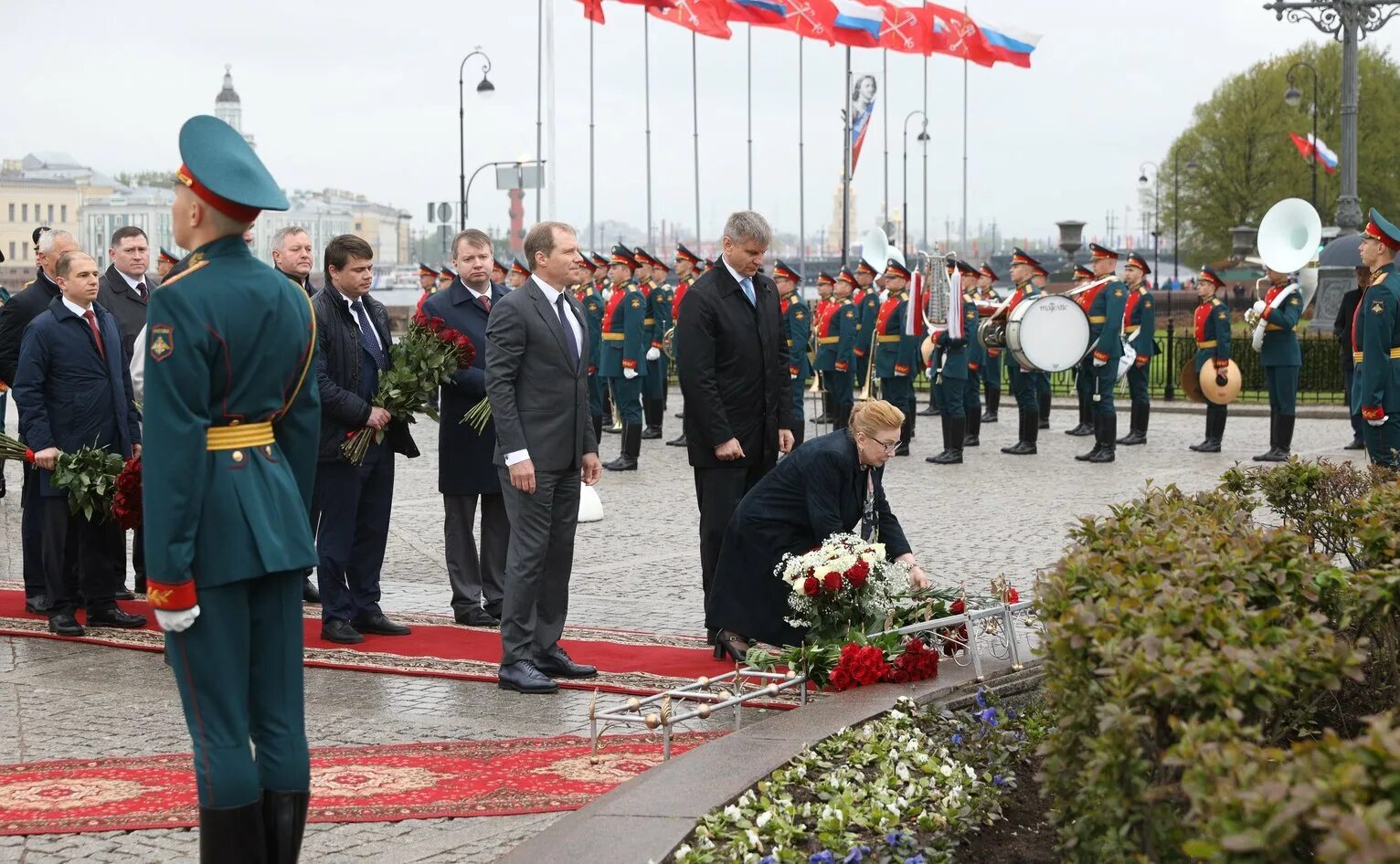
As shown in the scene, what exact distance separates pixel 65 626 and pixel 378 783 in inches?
138

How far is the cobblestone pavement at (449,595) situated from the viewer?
204 inches

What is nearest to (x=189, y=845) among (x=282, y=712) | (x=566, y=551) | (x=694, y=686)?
(x=282, y=712)

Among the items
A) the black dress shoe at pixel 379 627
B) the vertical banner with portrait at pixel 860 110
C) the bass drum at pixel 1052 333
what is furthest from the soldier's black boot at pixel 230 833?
the vertical banner with portrait at pixel 860 110

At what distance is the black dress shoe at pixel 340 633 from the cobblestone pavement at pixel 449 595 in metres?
0.80

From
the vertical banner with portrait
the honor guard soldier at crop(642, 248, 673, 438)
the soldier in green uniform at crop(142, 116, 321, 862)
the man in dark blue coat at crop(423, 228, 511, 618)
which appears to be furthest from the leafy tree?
the soldier in green uniform at crop(142, 116, 321, 862)

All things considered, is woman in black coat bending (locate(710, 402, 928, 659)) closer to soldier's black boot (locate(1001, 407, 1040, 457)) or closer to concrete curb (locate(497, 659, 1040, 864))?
concrete curb (locate(497, 659, 1040, 864))

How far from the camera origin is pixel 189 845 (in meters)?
5.09

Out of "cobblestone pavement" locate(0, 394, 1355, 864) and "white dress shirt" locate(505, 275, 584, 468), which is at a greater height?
"white dress shirt" locate(505, 275, 584, 468)

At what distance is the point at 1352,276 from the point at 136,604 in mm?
23877

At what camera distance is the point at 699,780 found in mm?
5066

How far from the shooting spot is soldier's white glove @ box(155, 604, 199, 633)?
13.8 ft

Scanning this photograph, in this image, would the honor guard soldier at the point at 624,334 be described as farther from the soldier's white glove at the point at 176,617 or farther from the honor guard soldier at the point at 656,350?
the soldier's white glove at the point at 176,617

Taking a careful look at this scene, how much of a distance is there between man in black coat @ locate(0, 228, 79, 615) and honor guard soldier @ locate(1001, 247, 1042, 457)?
1046 cm

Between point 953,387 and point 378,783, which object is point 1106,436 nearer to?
point 953,387
